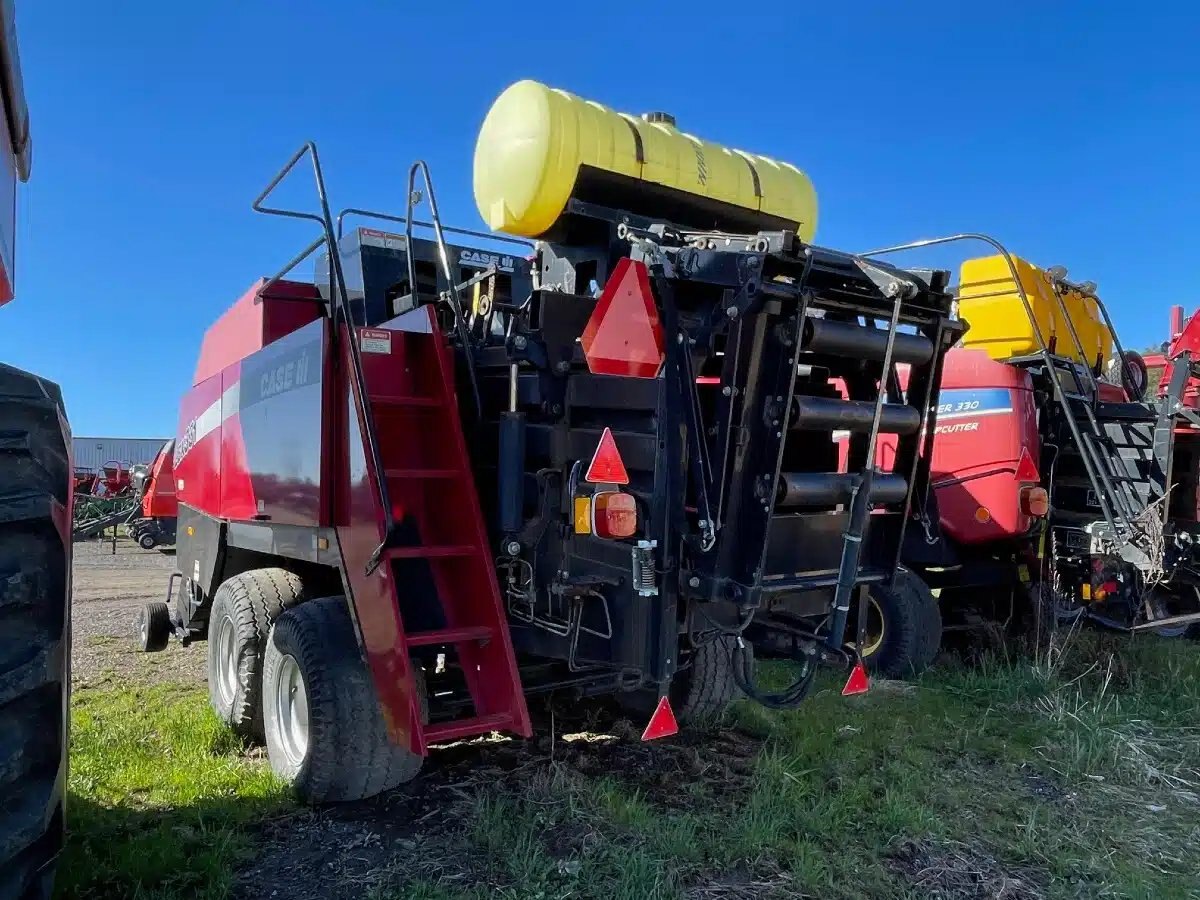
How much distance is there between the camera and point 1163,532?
18.3ft

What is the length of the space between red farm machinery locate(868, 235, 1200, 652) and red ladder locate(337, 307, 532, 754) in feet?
10.6

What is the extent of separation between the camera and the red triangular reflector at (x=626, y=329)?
9.90ft

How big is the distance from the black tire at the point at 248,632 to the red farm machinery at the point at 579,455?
0.03m

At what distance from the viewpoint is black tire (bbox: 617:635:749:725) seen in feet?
14.6

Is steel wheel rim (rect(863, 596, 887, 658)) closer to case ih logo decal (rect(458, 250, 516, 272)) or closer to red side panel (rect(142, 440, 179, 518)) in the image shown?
case ih logo decal (rect(458, 250, 516, 272))

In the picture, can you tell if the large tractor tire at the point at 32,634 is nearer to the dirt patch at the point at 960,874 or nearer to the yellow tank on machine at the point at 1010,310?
the dirt patch at the point at 960,874

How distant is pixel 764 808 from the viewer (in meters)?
3.50

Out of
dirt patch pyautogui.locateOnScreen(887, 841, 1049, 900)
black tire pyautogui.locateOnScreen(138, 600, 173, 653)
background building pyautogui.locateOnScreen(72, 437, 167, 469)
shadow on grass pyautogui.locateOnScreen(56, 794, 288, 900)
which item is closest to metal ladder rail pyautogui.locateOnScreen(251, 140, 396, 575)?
shadow on grass pyautogui.locateOnScreen(56, 794, 288, 900)

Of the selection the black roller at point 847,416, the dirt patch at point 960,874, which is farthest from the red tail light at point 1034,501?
the dirt patch at point 960,874

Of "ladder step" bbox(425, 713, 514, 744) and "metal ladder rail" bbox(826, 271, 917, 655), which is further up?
"metal ladder rail" bbox(826, 271, 917, 655)

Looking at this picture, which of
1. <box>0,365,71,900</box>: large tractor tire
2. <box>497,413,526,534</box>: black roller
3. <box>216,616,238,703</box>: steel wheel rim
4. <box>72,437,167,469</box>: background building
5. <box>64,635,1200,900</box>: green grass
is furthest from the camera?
<box>72,437,167,469</box>: background building

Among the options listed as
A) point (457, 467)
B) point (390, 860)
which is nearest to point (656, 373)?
point (457, 467)

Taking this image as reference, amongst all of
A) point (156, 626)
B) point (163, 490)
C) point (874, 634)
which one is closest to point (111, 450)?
point (163, 490)

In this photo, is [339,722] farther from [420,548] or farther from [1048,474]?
[1048,474]
